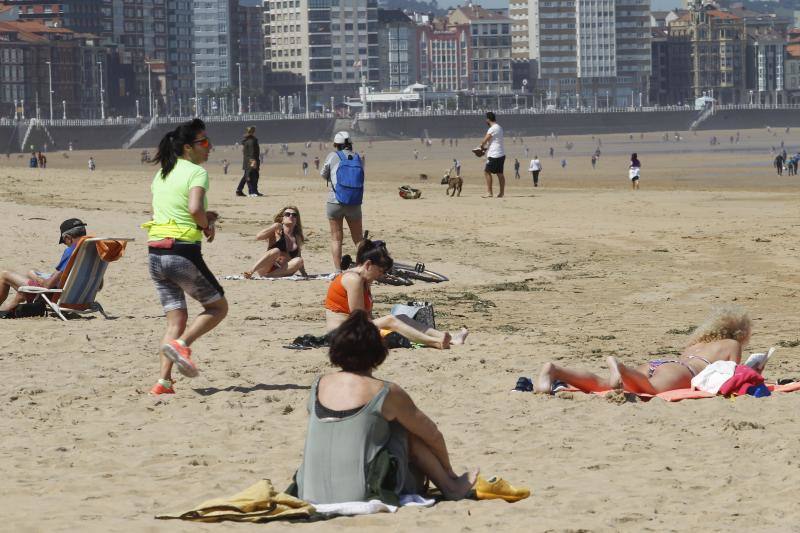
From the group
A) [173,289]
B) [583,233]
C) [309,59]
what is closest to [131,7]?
[309,59]

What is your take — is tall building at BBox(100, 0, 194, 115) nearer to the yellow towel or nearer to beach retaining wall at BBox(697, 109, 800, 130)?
beach retaining wall at BBox(697, 109, 800, 130)

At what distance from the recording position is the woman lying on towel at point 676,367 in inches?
297

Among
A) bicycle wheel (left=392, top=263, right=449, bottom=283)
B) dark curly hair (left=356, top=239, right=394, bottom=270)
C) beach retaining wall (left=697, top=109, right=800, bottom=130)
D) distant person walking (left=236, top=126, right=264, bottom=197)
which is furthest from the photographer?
beach retaining wall (left=697, top=109, right=800, bottom=130)

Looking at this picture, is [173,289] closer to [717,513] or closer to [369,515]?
[369,515]

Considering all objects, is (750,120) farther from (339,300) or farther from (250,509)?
(250,509)

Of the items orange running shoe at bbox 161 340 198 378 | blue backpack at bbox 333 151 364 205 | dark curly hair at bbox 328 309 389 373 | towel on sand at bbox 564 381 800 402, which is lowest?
towel on sand at bbox 564 381 800 402

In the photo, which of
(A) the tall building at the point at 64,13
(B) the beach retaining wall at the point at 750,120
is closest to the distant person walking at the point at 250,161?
(A) the tall building at the point at 64,13

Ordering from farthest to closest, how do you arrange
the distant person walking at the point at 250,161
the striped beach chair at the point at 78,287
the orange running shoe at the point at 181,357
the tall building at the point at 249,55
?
the tall building at the point at 249,55
the distant person walking at the point at 250,161
the striped beach chair at the point at 78,287
the orange running shoe at the point at 181,357

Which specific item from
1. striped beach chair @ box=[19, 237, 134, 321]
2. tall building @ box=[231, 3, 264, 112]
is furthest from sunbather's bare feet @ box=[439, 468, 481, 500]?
tall building @ box=[231, 3, 264, 112]

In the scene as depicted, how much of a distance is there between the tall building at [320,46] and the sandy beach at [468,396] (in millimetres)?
176242

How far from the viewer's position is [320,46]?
193 m

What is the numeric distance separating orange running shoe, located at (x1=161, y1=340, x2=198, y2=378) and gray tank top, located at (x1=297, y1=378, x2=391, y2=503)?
82.7 inches

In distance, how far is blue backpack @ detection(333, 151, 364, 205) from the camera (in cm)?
1337

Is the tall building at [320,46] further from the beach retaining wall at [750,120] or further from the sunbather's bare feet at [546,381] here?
the sunbather's bare feet at [546,381]
